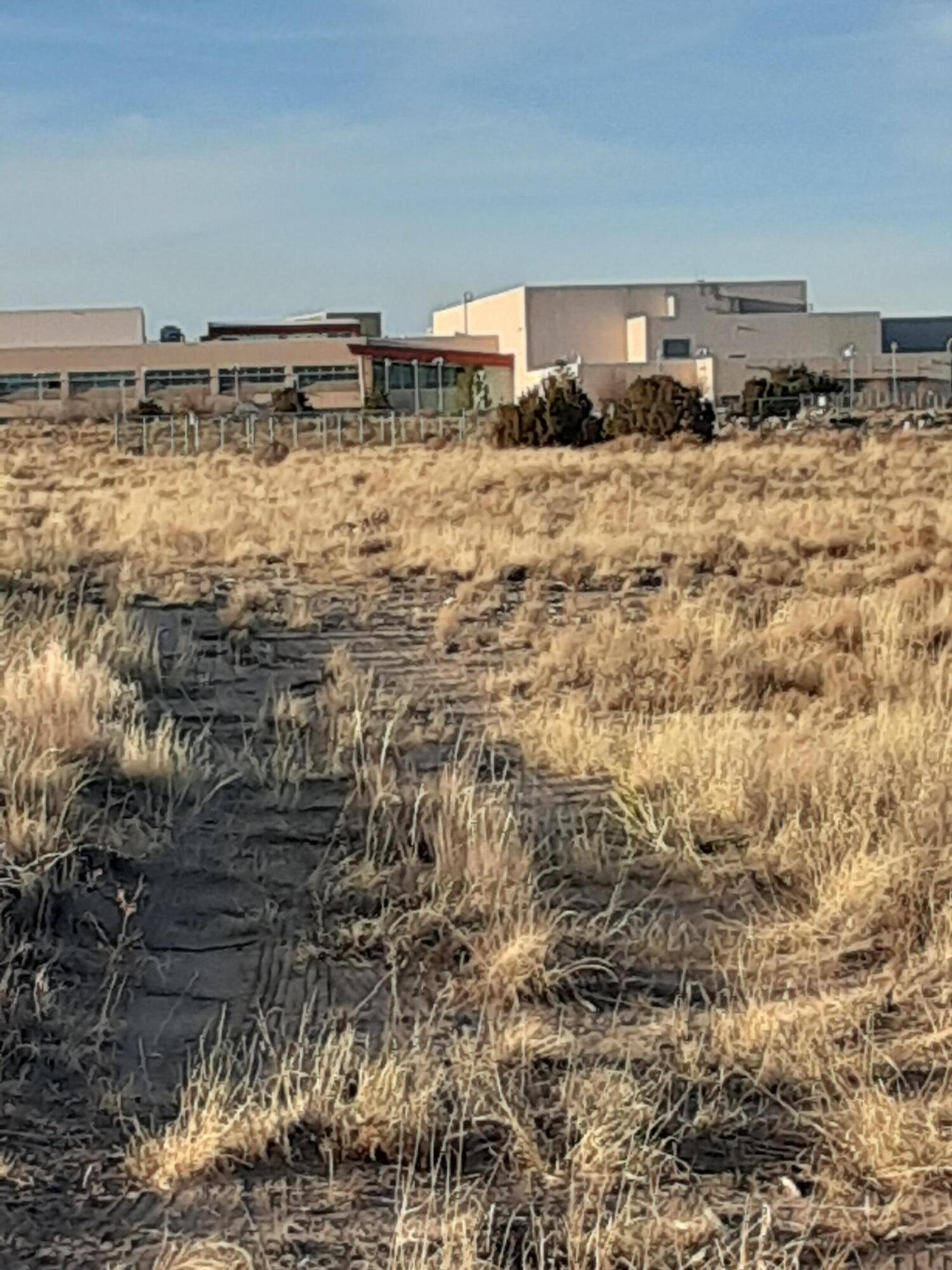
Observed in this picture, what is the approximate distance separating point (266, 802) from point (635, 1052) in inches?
117

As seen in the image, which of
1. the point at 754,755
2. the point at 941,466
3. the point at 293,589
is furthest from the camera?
the point at 941,466

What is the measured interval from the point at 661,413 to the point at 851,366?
1652 inches

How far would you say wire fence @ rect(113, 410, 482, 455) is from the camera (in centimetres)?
5725

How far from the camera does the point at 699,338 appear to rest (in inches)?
3743

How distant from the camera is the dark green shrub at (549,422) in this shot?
49.5 m

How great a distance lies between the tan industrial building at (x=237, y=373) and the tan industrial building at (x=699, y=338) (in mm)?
3590

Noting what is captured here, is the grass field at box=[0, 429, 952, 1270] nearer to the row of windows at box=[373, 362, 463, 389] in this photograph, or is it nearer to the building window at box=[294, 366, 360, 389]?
the row of windows at box=[373, 362, 463, 389]

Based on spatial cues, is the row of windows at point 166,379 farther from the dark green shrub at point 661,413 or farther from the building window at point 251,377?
the dark green shrub at point 661,413

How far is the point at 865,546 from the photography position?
64.1ft

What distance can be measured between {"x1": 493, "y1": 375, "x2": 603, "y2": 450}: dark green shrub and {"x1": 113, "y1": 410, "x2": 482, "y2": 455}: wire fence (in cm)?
322

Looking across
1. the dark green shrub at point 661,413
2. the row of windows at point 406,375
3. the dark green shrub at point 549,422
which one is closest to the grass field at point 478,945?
the dark green shrub at point 549,422

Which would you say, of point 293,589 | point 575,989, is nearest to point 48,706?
point 575,989

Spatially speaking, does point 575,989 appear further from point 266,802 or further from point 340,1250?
point 266,802

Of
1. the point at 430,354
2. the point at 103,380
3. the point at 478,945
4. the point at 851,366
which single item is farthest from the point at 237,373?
the point at 478,945
